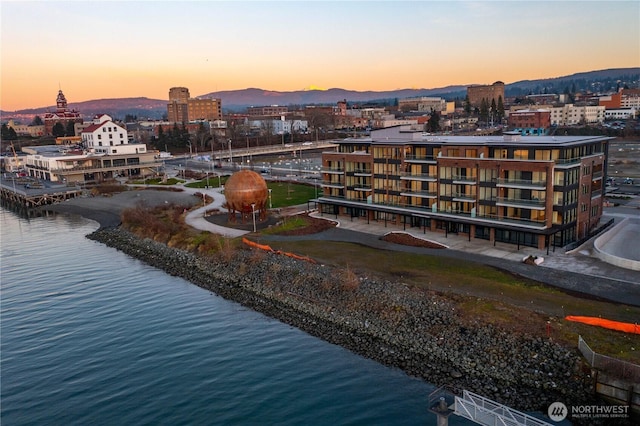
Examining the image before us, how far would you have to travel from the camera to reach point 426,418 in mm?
27469

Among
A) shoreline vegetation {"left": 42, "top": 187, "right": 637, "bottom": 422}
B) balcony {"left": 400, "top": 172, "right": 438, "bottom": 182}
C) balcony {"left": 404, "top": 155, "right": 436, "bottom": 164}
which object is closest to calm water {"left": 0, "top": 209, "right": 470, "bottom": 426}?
shoreline vegetation {"left": 42, "top": 187, "right": 637, "bottom": 422}

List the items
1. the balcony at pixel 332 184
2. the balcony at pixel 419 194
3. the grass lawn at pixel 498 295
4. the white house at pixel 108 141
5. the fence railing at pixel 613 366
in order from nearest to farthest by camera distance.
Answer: the fence railing at pixel 613 366 → the grass lawn at pixel 498 295 → the balcony at pixel 419 194 → the balcony at pixel 332 184 → the white house at pixel 108 141

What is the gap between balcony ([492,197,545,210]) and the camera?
164ft

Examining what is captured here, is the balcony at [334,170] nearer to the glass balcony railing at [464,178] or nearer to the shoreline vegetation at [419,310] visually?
the shoreline vegetation at [419,310]

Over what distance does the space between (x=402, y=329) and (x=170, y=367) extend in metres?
16.6

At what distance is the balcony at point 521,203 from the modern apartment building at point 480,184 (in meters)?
0.09

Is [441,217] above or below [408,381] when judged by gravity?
above

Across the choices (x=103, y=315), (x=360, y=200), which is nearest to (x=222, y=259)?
(x=103, y=315)

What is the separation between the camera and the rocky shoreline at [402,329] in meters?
29.4

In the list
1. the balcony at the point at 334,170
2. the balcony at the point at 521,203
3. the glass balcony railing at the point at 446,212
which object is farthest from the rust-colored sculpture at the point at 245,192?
the balcony at the point at 521,203

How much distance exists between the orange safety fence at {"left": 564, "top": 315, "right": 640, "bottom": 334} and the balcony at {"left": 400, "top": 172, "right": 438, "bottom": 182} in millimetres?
28128

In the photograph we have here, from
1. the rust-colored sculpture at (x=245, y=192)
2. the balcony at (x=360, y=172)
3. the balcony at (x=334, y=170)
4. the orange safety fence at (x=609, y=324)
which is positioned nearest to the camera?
the orange safety fence at (x=609, y=324)

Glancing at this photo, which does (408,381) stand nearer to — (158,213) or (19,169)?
(158,213)

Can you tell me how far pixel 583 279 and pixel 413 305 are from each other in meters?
15.1
